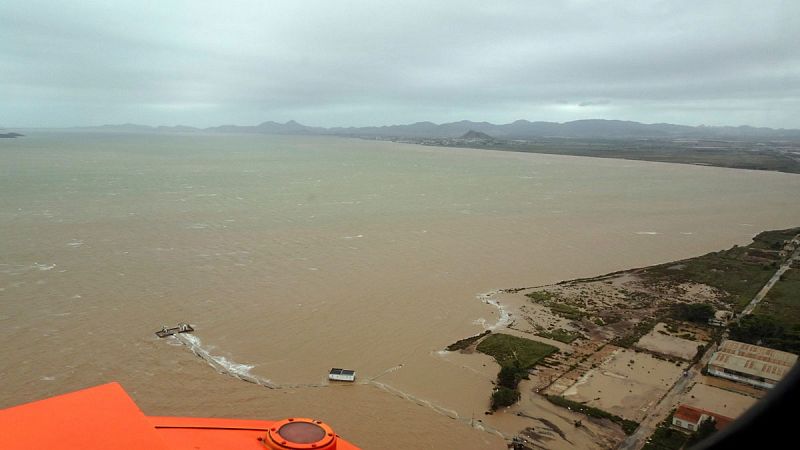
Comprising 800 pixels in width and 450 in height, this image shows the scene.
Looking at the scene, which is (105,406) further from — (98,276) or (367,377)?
(98,276)

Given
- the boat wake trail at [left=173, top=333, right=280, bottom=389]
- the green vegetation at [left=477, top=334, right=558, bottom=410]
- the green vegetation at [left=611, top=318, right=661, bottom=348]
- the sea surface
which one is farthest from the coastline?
the boat wake trail at [left=173, top=333, right=280, bottom=389]

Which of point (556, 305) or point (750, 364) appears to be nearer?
point (750, 364)

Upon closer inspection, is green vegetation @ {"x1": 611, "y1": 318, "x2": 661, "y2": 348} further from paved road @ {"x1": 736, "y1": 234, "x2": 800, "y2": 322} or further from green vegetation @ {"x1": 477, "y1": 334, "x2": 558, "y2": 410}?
paved road @ {"x1": 736, "y1": 234, "x2": 800, "y2": 322}

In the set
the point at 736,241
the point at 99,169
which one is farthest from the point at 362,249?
the point at 99,169

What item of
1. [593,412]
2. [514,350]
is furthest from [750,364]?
[514,350]

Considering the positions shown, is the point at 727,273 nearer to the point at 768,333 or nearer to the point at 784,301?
the point at 784,301
